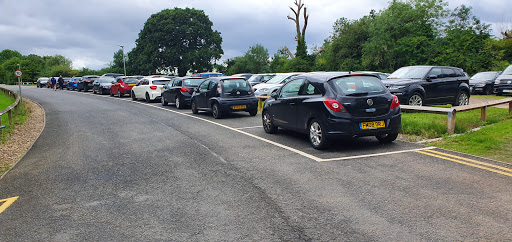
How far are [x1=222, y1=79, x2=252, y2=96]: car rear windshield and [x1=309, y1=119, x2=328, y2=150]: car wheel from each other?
692cm

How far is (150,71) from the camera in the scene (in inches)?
2496

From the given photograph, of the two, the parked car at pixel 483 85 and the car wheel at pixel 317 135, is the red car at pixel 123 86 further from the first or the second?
the car wheel at pixel 317 135

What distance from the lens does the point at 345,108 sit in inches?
320

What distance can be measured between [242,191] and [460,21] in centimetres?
4104

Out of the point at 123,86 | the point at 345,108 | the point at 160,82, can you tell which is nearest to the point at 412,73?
the point at 345,108

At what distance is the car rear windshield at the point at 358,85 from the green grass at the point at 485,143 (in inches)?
69.2

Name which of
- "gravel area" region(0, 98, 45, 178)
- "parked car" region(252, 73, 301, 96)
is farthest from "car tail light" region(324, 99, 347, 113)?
"parked car" region(252, 73, 301, 96)

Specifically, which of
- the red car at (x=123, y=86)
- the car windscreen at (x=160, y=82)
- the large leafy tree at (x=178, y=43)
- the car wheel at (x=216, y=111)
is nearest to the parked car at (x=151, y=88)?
the car windscreen at (x=160, y=82)

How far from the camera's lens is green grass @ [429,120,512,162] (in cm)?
761

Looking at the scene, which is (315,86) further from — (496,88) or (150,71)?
(150,71)

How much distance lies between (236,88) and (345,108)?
7750 millimetres

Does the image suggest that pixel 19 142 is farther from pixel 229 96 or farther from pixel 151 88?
pixel 151 88

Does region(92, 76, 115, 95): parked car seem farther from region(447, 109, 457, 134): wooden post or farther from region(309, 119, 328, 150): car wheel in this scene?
region(447, 109, 457, 134): wooden post

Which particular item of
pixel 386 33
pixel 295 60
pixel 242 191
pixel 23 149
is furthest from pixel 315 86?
pixel 295 60
